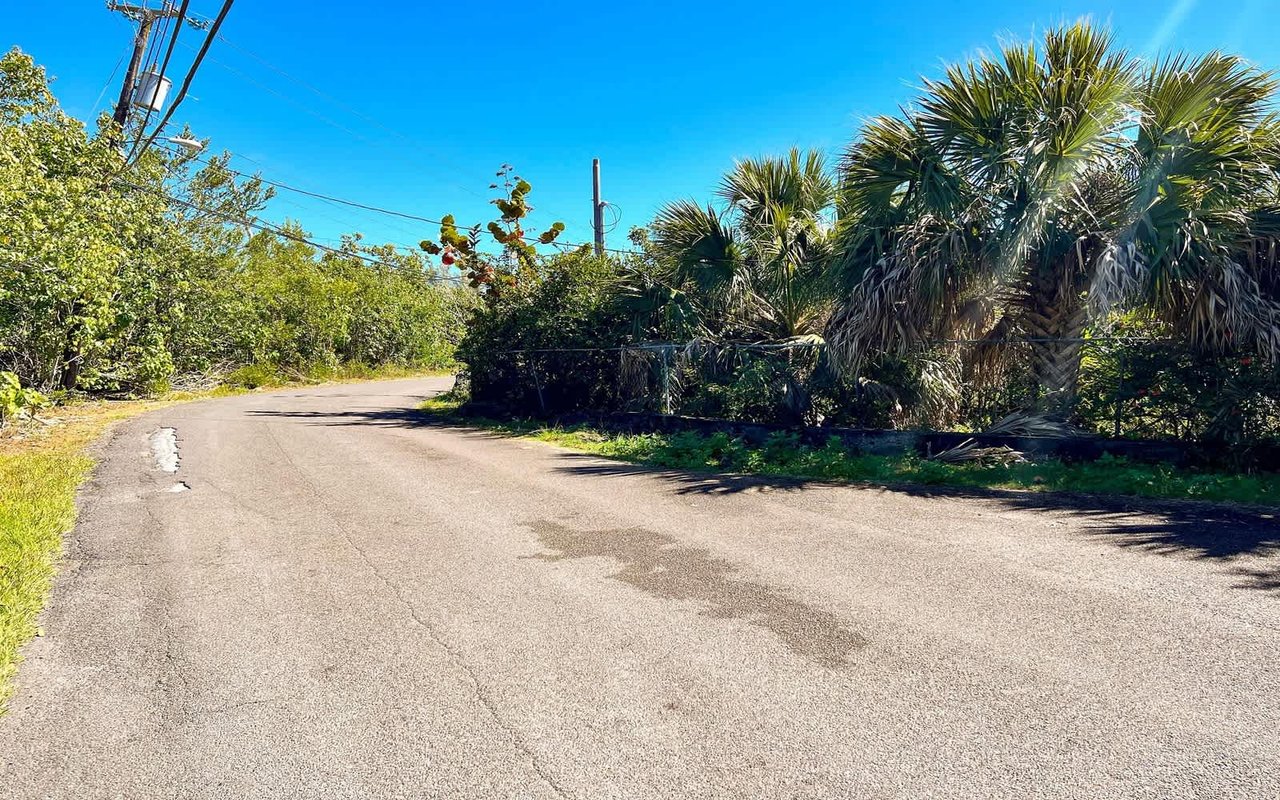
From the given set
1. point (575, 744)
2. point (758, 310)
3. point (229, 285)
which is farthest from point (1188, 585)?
point (229, 285)

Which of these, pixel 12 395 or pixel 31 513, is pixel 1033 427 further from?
pixel 12 395

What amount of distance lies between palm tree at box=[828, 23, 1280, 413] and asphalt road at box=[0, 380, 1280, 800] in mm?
2532

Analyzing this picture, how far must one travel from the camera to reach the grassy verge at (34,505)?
419cm

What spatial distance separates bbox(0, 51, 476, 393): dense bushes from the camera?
12.5 meters

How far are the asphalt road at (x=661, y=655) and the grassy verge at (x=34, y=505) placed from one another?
157mm

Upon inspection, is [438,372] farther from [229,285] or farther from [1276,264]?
Answer: [1276,264]

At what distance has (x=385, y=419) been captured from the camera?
16.5m

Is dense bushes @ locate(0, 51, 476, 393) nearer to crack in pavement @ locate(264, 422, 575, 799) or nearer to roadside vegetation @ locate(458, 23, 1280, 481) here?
crack in pavement @ locate(264, 422, 575, 799)

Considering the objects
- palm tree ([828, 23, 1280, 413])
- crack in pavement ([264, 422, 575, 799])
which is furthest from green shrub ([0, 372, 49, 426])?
palm tree ([828, 23, 1280, 413])

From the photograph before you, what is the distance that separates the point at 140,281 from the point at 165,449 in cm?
923

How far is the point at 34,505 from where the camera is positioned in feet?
22.8

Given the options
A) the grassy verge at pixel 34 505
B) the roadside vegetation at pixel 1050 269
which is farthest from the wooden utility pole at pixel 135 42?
the roadside vegetation at pixel 1050 269

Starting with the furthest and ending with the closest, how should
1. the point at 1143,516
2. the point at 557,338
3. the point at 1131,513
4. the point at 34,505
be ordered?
the point at 557,338, the point at 34,505, the point at 1131,513, the point at 1143,516

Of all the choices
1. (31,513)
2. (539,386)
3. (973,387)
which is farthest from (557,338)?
(31,513)
